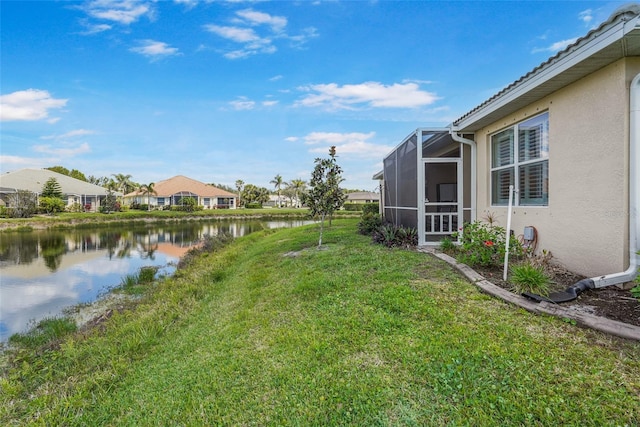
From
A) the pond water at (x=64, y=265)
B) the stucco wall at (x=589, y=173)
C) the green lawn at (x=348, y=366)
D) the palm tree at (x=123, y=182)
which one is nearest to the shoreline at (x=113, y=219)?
the pond water at (x=64, y=265)

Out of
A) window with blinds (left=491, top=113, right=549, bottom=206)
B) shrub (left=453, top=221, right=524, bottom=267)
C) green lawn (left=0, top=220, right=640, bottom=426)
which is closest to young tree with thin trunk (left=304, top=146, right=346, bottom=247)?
green lawn (left=0, top=220, right=640, bottom=426)

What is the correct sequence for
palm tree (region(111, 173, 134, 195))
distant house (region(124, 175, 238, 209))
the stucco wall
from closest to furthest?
the stucco wall, distant house (region(124, 175, 238, 209)), palm tree (region(111, 173, 134, 195))

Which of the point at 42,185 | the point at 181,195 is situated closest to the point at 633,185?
the point at 42,185

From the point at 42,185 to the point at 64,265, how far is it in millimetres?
32889

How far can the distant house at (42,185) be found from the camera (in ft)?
118

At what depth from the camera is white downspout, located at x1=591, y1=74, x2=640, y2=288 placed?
12.4 feet

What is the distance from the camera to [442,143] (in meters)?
9.19

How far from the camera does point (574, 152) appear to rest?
4699 millimetres

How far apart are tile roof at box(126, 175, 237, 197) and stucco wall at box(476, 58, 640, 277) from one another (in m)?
49.6

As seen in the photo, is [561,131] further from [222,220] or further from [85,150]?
[85,150]

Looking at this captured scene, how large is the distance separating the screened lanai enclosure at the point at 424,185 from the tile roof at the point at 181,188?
4431cm

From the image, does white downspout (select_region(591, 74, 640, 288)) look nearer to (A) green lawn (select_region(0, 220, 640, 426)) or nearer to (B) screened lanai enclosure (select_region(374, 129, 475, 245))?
(A) green lawn (select_region(0, 220, 640, 426))

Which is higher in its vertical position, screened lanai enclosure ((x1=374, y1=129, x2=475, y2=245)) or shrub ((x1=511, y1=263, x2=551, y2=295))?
screened lanai enclosure ((x1=374, y1=129, x2=475, y2=245))

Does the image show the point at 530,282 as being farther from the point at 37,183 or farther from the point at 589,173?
→ the point at 37,183
